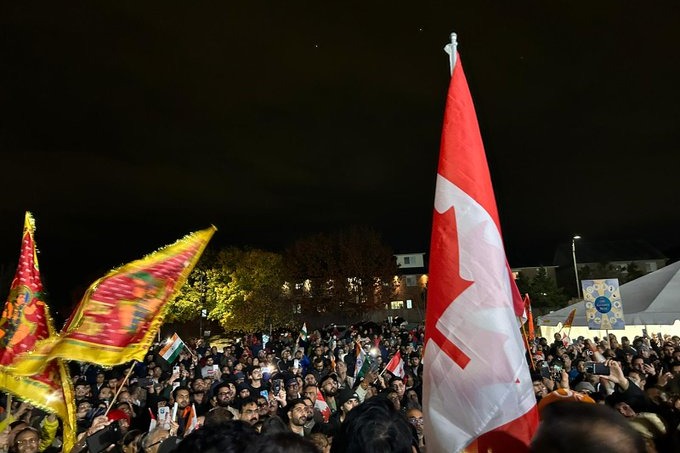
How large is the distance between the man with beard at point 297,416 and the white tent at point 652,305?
16.2 meters

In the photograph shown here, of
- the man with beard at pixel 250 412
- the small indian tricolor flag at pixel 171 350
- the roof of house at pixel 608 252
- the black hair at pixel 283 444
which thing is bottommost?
the man with beard at pixel 250 412

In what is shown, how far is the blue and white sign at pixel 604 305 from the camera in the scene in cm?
1605

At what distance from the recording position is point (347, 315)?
50.9 meters

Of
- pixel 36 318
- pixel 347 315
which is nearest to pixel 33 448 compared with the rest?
pixel 36 318

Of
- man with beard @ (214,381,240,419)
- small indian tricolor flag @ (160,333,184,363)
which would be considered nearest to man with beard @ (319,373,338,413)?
man with beard @ (214,381,240,419)

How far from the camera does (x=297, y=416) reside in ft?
20.7

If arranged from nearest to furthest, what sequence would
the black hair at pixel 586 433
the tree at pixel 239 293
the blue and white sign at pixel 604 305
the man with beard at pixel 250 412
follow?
1. the black hair at pixel 586 433
2. the man with beard at pixel 250 412
3. the blue and white sign at pixel 604 305
4. the tree at pixel 239 293

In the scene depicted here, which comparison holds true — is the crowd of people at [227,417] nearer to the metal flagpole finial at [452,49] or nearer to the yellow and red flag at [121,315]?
the yellow and red flag at [121,315]

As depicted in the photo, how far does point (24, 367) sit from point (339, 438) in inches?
125

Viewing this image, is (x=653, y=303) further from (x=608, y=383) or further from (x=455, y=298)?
(x=455, y=298)

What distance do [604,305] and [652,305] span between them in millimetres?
3526

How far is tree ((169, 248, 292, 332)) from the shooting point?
48.0 metres

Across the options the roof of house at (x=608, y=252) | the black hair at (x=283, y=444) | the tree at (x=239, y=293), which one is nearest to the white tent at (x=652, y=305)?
the black hair at (x=283, y=444)

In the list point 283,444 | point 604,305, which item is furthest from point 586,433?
point 604,305
